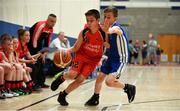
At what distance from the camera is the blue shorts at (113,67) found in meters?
6.89

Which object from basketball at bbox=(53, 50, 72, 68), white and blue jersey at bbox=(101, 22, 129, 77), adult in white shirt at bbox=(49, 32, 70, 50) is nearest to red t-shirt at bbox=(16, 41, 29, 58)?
basketball at bbox=(53, 50, 72, 68)

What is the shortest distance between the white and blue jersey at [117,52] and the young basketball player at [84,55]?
181 mm

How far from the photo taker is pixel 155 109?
6.39m

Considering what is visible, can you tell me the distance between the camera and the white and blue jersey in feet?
22.5

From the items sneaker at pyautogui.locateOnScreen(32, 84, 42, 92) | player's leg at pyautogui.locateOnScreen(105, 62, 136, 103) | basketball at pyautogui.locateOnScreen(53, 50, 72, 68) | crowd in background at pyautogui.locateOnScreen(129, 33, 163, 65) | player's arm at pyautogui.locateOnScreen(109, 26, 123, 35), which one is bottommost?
crowd in background at pyautogui.locateOnScreen(129, 33, 163, 65)

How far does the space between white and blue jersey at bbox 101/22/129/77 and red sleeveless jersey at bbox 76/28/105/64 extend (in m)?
0.18

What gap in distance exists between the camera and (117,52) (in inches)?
273

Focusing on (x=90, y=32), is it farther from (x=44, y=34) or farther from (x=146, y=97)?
(x=44, y=34)

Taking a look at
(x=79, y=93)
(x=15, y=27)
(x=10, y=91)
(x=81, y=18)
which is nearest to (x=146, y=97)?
(x=79, y=93)

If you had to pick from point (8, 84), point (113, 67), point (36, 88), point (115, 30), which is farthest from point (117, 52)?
point (36, 88)

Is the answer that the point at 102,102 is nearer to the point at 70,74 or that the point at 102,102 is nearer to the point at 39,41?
the point at 70,74

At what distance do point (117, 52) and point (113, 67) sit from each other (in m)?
0.26

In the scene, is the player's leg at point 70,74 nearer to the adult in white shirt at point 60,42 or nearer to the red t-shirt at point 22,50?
the red t-shirt at point 22,50

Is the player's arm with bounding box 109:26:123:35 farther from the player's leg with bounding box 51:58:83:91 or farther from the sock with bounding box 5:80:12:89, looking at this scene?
the sock with bounding box 5:80:12:89
